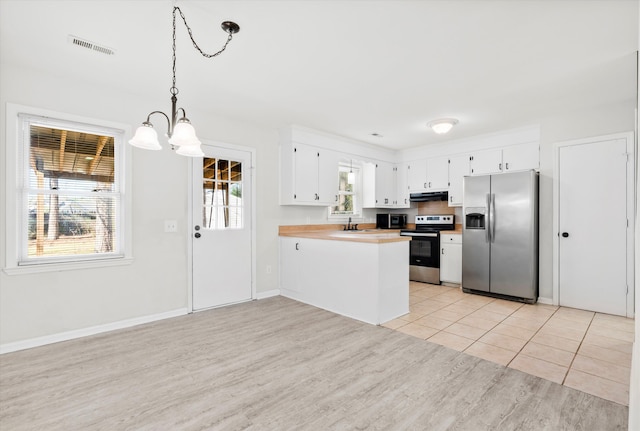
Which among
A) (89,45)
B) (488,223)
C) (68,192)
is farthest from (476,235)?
(68,192)

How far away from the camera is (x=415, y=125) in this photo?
448cm

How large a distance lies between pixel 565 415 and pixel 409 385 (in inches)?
34.7

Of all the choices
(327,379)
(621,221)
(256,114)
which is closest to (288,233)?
(256,114)

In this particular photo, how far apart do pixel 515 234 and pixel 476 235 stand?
0.49 m

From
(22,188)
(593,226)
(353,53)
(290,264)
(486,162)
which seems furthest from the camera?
(486,162)

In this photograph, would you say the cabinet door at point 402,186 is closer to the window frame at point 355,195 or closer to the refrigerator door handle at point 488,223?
the window frame at point 355,195

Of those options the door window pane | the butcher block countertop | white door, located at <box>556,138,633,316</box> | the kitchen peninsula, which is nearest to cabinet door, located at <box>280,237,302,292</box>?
the kitchen peninsula

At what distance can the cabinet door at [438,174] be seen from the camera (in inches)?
213

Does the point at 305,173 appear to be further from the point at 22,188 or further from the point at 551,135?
the point at 551,135

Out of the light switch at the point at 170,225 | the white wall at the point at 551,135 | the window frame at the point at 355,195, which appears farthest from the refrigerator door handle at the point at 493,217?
the light switch at the point at 170,225

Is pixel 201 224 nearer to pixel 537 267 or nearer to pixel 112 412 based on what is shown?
pixel 112 412

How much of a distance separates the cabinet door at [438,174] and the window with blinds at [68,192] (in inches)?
181

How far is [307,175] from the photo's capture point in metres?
4.72

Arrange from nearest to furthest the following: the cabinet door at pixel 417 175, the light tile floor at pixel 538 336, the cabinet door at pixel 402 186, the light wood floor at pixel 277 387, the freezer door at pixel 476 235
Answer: the light wood floor at pixel 277 387 → the light tile floor at pixel 538 336 → the freezer door at pixel 476 235 → the cabinet door at pixel 417 175 → the cabinet door at pixel 402 186
